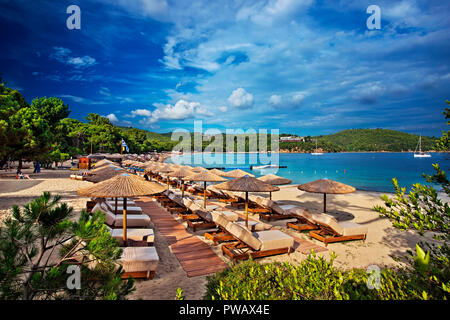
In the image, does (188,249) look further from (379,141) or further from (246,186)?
(379,141)

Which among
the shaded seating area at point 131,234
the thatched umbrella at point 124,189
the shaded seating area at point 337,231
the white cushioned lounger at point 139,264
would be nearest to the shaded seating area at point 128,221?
the shaded seating area at point 131,234

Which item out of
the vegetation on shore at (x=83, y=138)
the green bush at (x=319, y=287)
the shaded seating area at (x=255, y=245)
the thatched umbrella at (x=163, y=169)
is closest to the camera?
the green bush at (x=319, y=287)

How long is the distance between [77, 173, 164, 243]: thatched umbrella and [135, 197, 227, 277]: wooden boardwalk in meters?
1.44

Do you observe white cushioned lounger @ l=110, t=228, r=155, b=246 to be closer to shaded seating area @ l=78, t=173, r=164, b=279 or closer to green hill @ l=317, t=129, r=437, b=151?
shaded seating area @ l=78, t=173, r=164, b=279

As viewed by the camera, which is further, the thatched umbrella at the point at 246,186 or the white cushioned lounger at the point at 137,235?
the thatched umbrella at the point at 246,186

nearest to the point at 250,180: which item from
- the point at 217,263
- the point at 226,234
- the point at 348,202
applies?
the point at 226,234

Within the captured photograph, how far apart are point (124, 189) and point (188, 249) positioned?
2.22 meters

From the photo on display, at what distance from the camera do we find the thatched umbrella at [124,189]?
4.97m

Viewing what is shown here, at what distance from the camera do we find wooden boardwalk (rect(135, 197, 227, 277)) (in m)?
4.96

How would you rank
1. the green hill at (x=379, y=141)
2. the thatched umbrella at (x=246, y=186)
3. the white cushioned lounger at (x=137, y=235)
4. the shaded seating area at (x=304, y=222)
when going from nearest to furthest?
1. the white cushioned lounger at (x=137, y=235)
2. the thatched umbrella at (x=246, y=186)
3. the shaded seating area at (x=304, y=222)
4. the green hill at (x=379, y=141)

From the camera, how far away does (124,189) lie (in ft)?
17.0

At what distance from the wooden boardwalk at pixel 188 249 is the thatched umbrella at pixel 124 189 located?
1440mm

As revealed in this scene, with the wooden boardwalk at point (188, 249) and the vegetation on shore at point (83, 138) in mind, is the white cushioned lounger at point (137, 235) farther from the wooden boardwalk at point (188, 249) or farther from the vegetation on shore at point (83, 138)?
the vegetation on shore at point (83, 138)

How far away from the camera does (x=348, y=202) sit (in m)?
14.0
